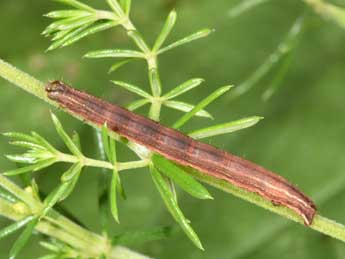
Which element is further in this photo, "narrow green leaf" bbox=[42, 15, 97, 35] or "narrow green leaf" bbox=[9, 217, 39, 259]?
"narrow green leaf" bbox=[42, 15, 97, 35]

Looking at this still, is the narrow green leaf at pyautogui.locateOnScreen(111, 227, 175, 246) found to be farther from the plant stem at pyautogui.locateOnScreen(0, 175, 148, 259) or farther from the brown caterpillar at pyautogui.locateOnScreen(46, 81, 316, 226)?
the brown caterpillar at pyautogui.locateOnScreen(46, 81, 316, 226)

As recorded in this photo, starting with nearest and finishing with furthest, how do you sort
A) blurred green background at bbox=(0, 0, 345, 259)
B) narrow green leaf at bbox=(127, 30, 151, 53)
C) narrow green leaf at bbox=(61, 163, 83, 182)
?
narrow green leaf at bbox=(61, 163, 83, 182)
narrow green leaf at bbox=(127, 30, 151, 53)
blurred green background at bbox=(0, 0, 345, 259)

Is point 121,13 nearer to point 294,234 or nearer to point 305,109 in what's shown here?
point 294,234

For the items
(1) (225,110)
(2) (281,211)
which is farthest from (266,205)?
(1) (225,110)

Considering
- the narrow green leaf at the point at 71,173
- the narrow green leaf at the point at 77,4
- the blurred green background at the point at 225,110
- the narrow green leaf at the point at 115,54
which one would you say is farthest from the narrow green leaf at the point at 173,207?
the blurred green background at the point at 225,110

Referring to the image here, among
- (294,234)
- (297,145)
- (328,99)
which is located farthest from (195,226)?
(328,99)

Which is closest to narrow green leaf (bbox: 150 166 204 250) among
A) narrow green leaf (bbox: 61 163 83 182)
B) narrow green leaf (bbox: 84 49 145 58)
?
narrow green leaf (bbox: 61 163 83 182)
